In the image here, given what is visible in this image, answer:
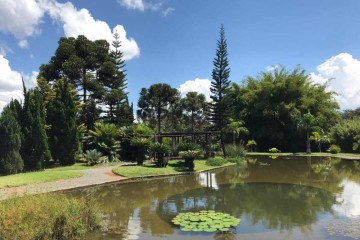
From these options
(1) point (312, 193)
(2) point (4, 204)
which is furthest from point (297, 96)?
(2) point (4, 204)

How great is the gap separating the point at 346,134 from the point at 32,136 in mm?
24755

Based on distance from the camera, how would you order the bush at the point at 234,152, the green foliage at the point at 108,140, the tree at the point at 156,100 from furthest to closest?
the tree at the point at 156,100 < the bush at the point at 234,152 < the green foliage at the point at 108,140

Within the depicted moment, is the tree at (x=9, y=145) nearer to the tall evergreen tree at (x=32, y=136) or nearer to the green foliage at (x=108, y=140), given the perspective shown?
the tall evergreen tree at (x=32, y=136)

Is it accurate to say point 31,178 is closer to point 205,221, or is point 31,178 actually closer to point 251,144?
point 205,221

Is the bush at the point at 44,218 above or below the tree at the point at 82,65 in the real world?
below

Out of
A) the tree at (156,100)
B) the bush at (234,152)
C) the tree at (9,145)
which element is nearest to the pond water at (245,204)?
the tree at (9,145)

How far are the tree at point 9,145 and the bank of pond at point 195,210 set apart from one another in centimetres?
413

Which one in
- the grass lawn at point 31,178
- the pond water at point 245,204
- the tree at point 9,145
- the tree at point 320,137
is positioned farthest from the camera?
the tree at point 320,137

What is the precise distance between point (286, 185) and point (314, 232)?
260 inches

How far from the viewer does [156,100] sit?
37719mm

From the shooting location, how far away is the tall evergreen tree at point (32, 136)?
1631 centimetres

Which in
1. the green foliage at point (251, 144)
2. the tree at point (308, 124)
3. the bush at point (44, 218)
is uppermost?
the tree at point (308, 124)

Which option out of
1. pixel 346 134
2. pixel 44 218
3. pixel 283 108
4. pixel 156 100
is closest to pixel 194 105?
pixel 156 100

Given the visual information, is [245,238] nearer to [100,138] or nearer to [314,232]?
[314,232]
